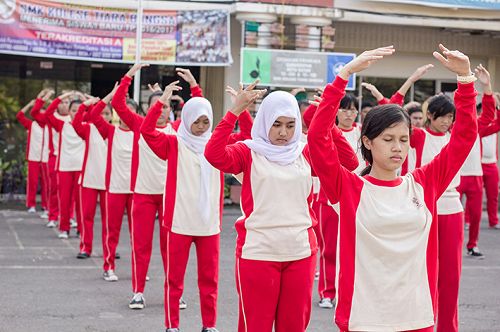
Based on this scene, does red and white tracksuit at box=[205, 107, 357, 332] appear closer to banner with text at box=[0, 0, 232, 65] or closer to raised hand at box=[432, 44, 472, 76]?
raised hand at box=[432, 44, 472, 76]

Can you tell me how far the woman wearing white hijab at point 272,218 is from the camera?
19.1 ft

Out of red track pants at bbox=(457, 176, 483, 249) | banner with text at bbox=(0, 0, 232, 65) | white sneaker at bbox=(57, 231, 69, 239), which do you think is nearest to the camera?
red track pants at bbox=(457, 176, 483, 249)

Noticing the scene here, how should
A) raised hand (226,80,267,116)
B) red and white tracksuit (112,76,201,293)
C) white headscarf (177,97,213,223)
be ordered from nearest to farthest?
raised hand (226,80,267,116) < white headscarf (177,97,213,223) < red and white tracksuit (112,76,201,293)

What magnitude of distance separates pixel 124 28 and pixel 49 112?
13.1 ft

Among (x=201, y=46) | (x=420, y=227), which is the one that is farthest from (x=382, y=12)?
(x=420, y=227)

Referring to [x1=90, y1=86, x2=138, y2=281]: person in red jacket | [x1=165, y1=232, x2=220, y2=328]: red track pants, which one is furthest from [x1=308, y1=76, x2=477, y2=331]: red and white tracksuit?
[x1=90, y1=86, x2=138, y2=281]: person in red jacket

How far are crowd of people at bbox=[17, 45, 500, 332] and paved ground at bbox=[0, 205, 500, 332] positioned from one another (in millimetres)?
488

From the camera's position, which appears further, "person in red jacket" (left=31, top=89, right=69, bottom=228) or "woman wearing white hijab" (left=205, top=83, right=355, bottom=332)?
"person in red jacket" (left=31, top=89, right=69, bottom=228)

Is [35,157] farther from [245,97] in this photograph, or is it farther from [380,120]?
[380,120]

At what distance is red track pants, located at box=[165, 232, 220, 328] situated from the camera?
7766 millimetres

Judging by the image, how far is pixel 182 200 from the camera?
8.01m

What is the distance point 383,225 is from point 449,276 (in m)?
2.91

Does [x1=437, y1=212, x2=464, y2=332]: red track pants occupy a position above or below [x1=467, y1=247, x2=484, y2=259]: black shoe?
above

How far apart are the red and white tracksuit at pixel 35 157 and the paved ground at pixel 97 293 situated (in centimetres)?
302
